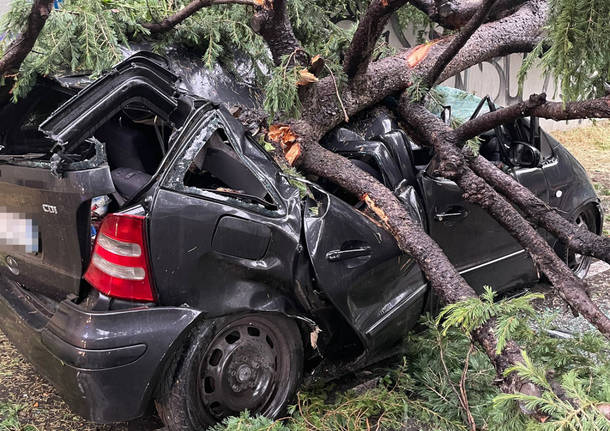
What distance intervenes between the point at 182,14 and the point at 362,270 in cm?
202

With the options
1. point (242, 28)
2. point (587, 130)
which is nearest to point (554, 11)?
point (242, 28)

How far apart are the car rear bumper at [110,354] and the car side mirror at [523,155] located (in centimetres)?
271

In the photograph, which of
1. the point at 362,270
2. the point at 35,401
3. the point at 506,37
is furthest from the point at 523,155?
the point at 35,401

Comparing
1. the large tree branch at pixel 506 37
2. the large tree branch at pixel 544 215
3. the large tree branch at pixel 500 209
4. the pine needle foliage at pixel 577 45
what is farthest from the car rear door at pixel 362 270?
the large tree branch at pixel 506 37

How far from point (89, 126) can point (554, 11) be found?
187 centimetres

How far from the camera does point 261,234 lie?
253cm

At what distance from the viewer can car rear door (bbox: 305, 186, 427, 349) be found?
2.76 m

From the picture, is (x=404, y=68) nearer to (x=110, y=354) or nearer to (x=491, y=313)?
(x=491, y=313)

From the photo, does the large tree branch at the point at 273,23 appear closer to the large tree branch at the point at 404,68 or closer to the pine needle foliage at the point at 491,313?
the large tree branch at the point at 404,68

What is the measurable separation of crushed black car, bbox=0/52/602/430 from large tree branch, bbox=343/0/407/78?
26.5 inches

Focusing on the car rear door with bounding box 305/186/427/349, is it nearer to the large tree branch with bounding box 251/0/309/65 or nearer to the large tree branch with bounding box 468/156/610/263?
the large tree branch with bounding box 468/156/610/263

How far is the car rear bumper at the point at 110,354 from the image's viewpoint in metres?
2.24

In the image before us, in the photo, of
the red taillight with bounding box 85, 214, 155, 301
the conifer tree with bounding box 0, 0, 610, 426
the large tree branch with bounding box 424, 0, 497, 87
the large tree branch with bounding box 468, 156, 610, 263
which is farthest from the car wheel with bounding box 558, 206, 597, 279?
the red taillight with bounding box 85, 214, 155, 301

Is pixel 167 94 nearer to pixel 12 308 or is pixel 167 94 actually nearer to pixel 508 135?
pixel 12 308
